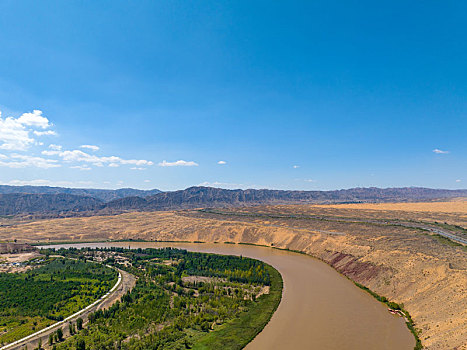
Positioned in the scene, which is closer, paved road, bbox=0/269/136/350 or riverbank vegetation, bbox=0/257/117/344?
paved road, bbox=0/269/136/350

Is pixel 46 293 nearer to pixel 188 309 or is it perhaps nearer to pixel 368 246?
pixel 188 309

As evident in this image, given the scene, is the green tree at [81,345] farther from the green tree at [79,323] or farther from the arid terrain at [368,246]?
the arid terrain at [368,246]

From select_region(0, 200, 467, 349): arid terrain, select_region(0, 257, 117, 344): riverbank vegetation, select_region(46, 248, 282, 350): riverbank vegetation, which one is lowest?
select_region(0, 257, 117, 344): riverbank vegetation

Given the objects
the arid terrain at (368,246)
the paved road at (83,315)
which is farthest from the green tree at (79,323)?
the arid terrain at (368,246)

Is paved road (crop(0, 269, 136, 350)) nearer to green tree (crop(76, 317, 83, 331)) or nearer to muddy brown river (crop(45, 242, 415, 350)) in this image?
green tree (crop(76, 317, 83, 331))

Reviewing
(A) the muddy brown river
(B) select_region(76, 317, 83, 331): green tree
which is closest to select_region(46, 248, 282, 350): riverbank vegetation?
(B) select_region(76, 317, 83, 331): green tree

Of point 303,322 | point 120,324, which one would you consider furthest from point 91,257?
point 303,322

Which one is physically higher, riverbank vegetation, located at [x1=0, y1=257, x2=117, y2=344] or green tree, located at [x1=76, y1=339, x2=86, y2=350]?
green tree, located at [x1=76, y1=339, x2=86, y2=350]
